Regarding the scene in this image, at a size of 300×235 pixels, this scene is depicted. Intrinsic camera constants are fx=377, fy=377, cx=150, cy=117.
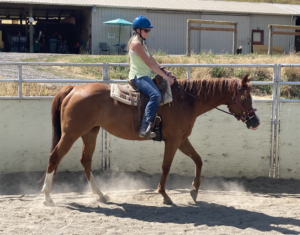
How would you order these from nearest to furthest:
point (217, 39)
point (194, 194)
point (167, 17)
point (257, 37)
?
point (194, 194) → point (167, 17) → point (217, 39) → point (257, 37)

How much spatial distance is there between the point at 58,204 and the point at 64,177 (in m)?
1.26

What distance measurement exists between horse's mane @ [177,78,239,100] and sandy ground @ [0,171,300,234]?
1.59 meters

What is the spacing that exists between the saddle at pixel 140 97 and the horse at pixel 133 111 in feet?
0.24

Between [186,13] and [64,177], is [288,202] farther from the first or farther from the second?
[186,13]

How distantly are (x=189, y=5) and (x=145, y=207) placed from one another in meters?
21.4

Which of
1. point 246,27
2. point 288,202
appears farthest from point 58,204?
point 246,27

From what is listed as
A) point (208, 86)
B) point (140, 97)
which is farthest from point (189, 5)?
point (140, 97)

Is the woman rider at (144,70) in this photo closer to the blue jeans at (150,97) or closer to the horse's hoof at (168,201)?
the blue jeans at (150,97)

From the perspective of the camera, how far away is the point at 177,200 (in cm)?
556

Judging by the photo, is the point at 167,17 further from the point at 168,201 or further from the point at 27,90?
the point at 168,201

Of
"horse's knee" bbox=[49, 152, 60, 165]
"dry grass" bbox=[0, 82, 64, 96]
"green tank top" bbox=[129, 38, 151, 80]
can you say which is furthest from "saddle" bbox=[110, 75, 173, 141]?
"dry grass" bbox=[0, 82, 64, 96]

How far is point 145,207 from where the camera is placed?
5.23 m

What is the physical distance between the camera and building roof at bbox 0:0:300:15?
2205 cm

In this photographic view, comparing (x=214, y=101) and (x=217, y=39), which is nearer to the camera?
(x=214, y=101)
